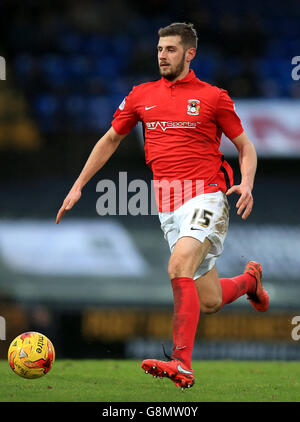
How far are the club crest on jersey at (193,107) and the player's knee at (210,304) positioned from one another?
1.64 m

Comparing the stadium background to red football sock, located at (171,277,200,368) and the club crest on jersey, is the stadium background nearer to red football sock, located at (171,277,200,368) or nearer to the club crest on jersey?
the club crest on jersey

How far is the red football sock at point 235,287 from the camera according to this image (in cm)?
765

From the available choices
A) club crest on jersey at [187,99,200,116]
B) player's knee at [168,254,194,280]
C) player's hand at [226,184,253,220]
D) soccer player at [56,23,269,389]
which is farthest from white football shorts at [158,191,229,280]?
club crest on jersey at [187,99,200,116]

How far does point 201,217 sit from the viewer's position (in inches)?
266

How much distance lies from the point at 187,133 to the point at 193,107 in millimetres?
219

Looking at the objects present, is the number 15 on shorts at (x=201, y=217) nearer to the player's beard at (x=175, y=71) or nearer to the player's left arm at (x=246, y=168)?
the player's left arm at (x=246, y=168)

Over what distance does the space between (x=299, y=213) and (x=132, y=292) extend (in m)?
3.54

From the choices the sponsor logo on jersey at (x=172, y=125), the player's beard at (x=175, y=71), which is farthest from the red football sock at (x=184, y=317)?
the player's beard at (x=175, y=71)

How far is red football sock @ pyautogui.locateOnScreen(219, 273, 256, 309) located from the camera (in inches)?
301

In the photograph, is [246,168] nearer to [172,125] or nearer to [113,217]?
[172,125]

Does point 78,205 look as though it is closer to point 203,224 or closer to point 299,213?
point 299,213

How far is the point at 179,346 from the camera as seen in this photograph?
6352 mm
